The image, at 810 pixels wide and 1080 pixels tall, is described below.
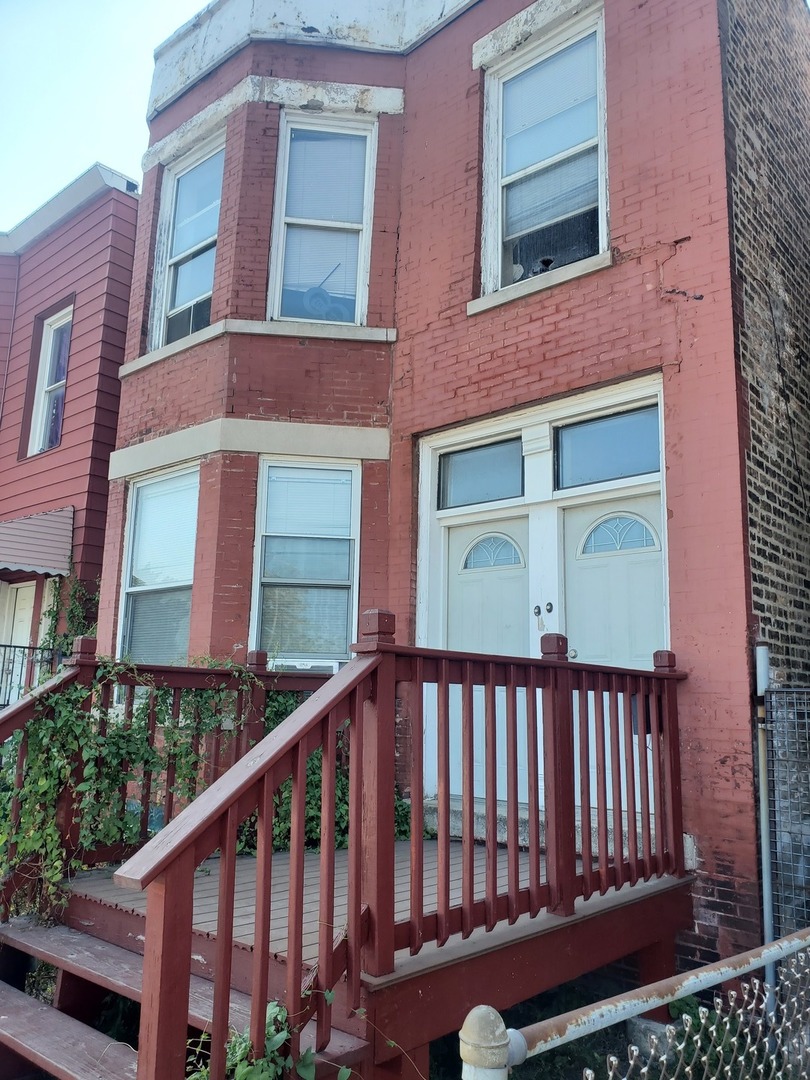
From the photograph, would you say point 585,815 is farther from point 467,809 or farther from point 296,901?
point 296,901

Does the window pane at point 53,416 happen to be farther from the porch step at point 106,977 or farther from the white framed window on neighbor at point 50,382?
the porch step at point 106,977

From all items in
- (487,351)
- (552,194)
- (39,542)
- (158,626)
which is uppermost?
(552,194)

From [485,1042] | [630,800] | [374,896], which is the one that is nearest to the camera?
[485,1042]

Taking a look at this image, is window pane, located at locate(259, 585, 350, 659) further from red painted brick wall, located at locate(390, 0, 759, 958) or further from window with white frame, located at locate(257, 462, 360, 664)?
red painted brick wall, located at locate(390, 0, 759, 958)

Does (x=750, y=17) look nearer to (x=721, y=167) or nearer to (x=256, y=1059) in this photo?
(x=721, y=167)

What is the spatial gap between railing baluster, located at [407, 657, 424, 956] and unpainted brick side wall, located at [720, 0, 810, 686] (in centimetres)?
260

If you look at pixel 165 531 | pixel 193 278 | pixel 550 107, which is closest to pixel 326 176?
pixel 193 278

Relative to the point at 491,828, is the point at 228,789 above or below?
above

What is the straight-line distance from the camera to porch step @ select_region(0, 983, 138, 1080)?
277 cm

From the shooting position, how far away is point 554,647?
3693 millimetres

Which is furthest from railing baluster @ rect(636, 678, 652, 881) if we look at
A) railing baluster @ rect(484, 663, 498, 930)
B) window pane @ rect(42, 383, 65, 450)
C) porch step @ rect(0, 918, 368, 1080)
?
window pane @ rect(42, 383, 65, 450)

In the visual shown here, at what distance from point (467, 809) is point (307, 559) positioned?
3.99m

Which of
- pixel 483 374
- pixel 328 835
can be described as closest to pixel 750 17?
pixel 483 374

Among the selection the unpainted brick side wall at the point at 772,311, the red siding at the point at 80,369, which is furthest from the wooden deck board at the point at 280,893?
the red siding at the point at 80,369
